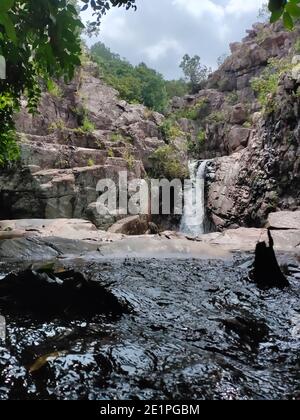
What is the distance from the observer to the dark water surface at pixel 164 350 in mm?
2611

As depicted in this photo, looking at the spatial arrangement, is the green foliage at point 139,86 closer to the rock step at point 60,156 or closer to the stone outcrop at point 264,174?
the rock step at point 60,156

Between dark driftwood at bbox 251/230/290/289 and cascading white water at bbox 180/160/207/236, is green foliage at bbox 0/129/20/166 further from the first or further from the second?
cascading white water at bbox 180/160/207/236

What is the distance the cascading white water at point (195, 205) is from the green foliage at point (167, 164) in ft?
3.11

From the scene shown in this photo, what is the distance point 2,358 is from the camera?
3002 mm

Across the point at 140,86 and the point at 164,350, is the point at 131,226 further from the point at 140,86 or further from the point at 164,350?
the point at 140,86

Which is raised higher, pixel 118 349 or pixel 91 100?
pixel 91 100

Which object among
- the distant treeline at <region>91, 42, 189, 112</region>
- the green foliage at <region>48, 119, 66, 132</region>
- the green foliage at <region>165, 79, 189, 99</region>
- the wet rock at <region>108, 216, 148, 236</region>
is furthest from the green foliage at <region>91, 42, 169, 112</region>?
the wet rock at <region>108, 216, 148, 236</region>

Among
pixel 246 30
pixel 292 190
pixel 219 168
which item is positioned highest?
pixel 246 30

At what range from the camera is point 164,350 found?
11.0ft

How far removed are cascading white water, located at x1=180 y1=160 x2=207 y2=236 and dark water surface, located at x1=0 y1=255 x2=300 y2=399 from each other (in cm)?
1484

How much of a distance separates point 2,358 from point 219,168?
19.4 meters

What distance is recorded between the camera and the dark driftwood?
19.9 ft
